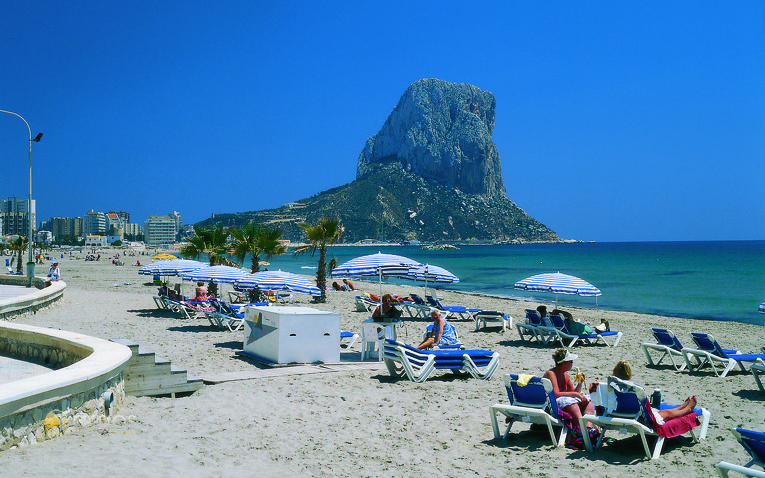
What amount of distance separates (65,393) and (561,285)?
1091 centimetres

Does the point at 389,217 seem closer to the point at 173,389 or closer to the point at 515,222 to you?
the point at 515,222

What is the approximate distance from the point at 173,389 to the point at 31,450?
305cm

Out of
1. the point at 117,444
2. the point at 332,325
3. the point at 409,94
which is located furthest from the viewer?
the point at 409,94

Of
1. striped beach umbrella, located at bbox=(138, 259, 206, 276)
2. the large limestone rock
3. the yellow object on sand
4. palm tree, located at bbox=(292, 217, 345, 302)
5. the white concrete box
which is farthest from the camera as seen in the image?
the large limestone rock

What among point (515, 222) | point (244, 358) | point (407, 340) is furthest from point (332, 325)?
point (515, 222)

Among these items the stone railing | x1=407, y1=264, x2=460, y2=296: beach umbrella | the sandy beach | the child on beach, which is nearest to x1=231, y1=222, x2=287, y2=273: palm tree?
x1=407, y1=264, x2=460, y2=296: beach umbrella

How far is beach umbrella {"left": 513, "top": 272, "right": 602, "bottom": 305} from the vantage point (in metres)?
13.1

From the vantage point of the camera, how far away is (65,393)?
4.56 m

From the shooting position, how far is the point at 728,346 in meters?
14.3

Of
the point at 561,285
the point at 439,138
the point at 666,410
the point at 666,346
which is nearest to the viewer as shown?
the point at 666,410

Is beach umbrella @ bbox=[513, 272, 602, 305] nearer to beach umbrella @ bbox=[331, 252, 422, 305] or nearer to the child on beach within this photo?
beach umbrella @ bbox=[331, 252, 422, 305]

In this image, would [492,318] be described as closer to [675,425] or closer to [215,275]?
[215,275]

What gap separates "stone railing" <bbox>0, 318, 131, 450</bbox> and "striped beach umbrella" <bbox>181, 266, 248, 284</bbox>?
27.2ft

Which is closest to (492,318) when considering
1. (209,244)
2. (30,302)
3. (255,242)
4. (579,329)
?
(579,329)
